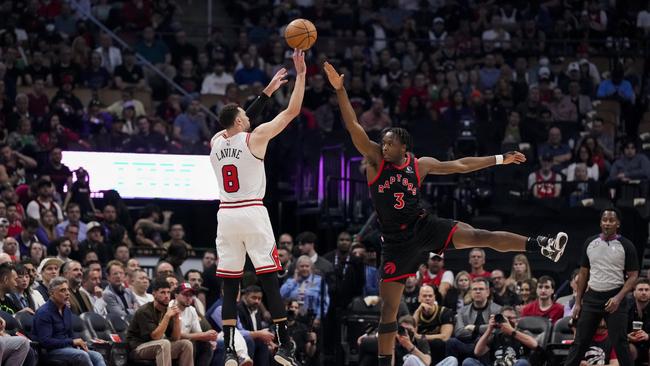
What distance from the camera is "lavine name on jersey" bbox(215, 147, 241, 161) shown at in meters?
13.3

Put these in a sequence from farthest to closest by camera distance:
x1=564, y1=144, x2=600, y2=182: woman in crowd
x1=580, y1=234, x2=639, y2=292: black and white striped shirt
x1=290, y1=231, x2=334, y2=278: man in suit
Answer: x1=564, y1=144, x2=600, y2=182: woman in crowd < x1=290, y1=231, x2=334, y2=278: man in suit < x1=580, y1=234, x2=639, y2=292: black and white striped shirt

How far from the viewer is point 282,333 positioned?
13.4 metres

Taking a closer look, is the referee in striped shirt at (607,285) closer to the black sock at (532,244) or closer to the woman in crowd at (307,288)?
the black sock at (532,244)

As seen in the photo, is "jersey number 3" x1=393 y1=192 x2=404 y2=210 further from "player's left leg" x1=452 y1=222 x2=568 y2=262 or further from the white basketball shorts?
the white basketball shorts

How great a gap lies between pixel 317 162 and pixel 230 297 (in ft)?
34.2

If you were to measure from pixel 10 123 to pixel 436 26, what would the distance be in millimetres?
10128

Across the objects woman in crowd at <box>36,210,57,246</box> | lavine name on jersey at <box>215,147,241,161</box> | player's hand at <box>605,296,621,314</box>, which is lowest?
player's hand at <box>605,296,621,314</box>

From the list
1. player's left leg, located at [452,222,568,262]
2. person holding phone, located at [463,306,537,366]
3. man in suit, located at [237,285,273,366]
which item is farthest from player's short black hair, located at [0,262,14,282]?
person holding phone, located at [463,306,537,366]

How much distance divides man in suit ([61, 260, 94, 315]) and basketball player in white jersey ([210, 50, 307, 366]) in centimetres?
431

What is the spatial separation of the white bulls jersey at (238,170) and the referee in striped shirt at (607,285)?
5.15 m

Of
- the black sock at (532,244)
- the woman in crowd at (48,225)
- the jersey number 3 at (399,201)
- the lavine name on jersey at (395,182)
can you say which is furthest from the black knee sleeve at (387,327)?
the woman in crowd at (48,225)

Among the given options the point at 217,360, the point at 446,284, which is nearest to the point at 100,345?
the point at 217,360

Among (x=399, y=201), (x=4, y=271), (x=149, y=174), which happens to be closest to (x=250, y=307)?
(x=4, y=271)

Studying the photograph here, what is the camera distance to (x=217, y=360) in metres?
17.6
